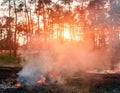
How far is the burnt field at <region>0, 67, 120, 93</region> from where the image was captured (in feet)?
69.1

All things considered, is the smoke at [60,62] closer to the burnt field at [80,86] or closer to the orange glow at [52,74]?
the orange glow at [52,74]

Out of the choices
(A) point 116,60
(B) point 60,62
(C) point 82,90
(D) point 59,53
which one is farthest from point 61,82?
(A) point 116,60

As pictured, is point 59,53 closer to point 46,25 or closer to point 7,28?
point 46,25

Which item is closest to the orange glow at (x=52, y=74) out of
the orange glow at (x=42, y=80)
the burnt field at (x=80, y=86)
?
the orange glow at (x=42, y=80)

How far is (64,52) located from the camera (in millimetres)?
32031

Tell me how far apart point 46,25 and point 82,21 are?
8.28 m

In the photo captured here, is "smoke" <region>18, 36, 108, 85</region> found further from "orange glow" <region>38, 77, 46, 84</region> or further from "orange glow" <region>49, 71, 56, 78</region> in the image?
"orange glow" <region>38, 77, 46, 84</region>

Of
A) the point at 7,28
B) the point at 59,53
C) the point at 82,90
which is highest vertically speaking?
the point at 7,28

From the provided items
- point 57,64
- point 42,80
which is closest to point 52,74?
point 42,80

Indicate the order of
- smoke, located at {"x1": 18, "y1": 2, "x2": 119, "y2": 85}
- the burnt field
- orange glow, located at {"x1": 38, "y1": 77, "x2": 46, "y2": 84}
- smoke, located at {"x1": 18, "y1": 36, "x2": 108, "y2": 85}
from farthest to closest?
smoke, located at {"x1": 18, "y1": 2, "x2": 119, "y2": 85}, smoke, located at {"x1": 18, "y1": 36, "x2": 108, "y2": 85}, orange glow, located at {"x1": 38, "y1": 77, "x2": 46, "y2": 84}, the burnt field

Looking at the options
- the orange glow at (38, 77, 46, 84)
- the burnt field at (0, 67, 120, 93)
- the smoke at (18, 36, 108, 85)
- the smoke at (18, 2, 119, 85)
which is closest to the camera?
the burnt field at (0, 67, 120, 93)

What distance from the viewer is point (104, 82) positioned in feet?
77.4

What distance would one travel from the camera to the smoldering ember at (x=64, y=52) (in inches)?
920

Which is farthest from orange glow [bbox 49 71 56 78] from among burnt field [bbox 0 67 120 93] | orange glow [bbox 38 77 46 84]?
burnt field [bbox 0 67 120 93]
